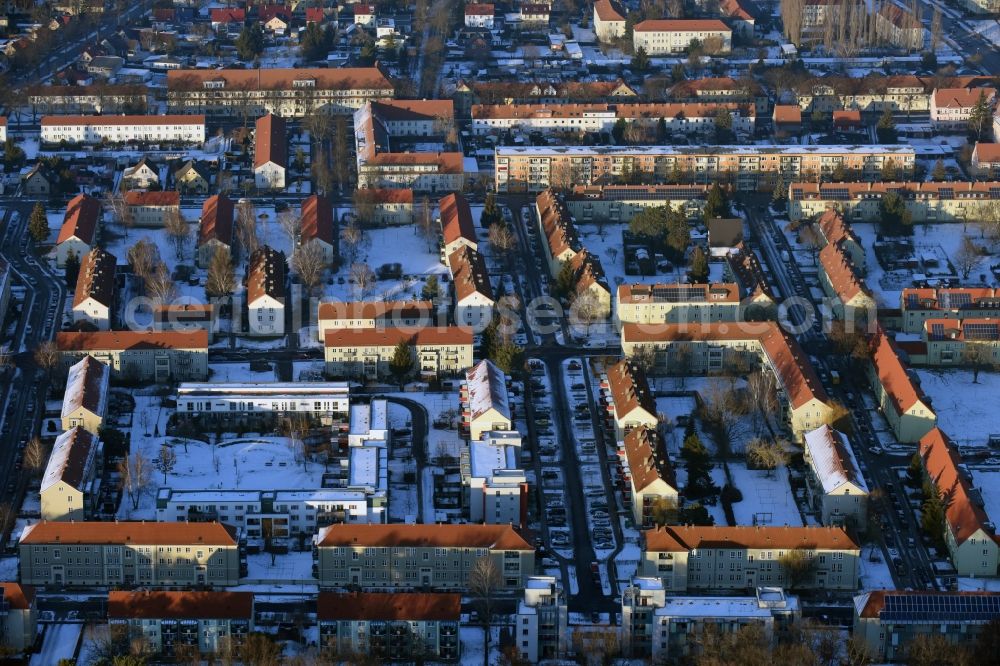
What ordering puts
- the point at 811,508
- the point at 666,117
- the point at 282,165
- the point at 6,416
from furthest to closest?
the point at 666,117, the point at 282,165, the point at 6,416, the point at 811,508

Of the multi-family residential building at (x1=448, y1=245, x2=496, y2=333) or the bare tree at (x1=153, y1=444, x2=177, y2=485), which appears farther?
the multi-family residential building at (x1=448, y1=245, x2=496, y2=333)

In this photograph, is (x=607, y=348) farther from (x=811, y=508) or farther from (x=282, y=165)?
(x=282, y=165)

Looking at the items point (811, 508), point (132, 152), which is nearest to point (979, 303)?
point (811, 508)

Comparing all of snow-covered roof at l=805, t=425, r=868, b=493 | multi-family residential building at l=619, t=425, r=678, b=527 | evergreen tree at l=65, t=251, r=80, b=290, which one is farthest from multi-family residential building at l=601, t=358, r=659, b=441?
evergreen tree at l=65, t=251, r=80, b=290

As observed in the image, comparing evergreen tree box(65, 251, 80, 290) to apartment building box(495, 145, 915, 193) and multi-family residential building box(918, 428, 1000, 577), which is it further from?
multi-family residential building box(918, 428, 1000, 577)

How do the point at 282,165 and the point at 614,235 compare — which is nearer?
the point at 614,235

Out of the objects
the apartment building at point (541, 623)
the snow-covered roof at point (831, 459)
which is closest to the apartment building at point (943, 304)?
the snow-covered roof at point (831, 459)
